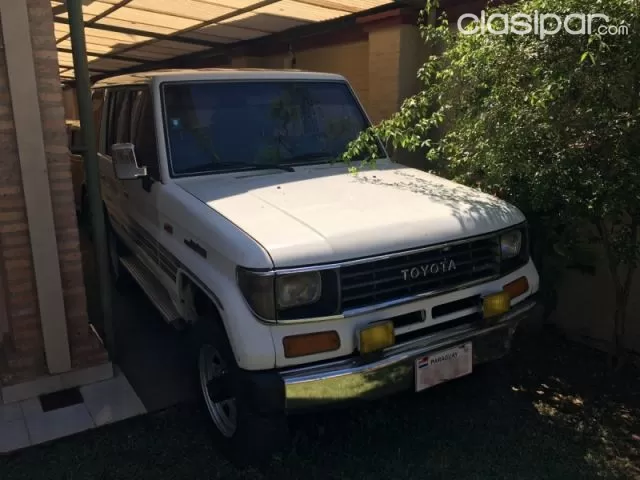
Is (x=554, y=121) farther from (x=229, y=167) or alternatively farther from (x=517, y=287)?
(x=229, y=167)

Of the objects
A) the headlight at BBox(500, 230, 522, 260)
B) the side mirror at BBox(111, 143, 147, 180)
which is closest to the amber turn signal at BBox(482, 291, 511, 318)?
the headlight at BBox(500, 230, 522, 260)

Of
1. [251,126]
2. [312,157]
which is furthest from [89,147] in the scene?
[312,157]

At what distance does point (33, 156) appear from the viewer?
11.0 feet

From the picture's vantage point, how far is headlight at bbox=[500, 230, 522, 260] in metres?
3.15

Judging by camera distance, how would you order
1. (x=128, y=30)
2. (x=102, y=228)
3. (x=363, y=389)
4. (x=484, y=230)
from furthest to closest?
(x=128, y=30)
(x=102, y=228)
(x=484, y=230)
(x=363, y=389)

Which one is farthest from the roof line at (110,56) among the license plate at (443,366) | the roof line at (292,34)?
the license plate at (443,366)

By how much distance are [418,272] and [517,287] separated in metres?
0.71

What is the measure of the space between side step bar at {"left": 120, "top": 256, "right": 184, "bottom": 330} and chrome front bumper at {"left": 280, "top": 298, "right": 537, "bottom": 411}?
4.10ft

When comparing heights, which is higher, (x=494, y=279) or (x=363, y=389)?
(x=494, y=279)

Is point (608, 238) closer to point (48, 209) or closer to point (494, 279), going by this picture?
point (494, 279)

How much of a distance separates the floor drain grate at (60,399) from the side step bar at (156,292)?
0.74 metres

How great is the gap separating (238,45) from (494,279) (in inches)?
311

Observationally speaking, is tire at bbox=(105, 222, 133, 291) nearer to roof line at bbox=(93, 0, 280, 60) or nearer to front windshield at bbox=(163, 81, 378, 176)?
front windshield at bbox=(163, 81, 378, 176)

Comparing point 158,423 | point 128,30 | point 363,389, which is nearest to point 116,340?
point 158,423
